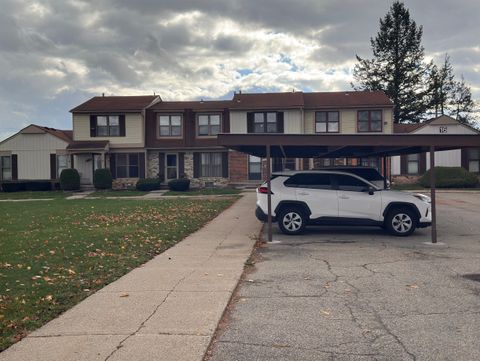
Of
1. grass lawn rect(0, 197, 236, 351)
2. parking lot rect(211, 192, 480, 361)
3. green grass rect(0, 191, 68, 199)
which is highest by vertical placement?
green grass rect(0, 191, 68, 199)

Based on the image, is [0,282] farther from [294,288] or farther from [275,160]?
[275,160]

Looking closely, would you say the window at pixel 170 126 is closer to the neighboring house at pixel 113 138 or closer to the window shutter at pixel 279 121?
the neighboring house at pixel 113 138

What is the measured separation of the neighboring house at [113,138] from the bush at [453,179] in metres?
20.5

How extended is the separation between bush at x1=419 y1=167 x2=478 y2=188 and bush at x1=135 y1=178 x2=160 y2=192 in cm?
1833

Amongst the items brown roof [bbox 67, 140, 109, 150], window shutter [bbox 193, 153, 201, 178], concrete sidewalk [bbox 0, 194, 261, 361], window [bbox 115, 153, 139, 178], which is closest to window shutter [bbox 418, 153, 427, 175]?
window shutter [bbox 193, 153, 201, 178]

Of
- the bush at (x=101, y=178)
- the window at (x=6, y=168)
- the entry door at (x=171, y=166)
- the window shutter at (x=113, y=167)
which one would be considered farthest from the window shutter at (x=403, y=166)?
the window at (x=6, y=168)

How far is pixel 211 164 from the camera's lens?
35438 millimetres

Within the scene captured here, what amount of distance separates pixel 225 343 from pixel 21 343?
2060mm

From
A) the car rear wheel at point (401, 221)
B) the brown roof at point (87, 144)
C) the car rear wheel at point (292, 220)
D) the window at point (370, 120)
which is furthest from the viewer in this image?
the brown roof at point (87, 144)

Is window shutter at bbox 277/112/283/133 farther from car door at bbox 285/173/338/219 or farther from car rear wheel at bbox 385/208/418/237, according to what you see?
car rear wheel at bbox 385/208/418/237

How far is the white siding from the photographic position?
36.2m

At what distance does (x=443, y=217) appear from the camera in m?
16.5

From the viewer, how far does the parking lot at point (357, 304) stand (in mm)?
4750

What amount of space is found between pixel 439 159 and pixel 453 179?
4302mm
